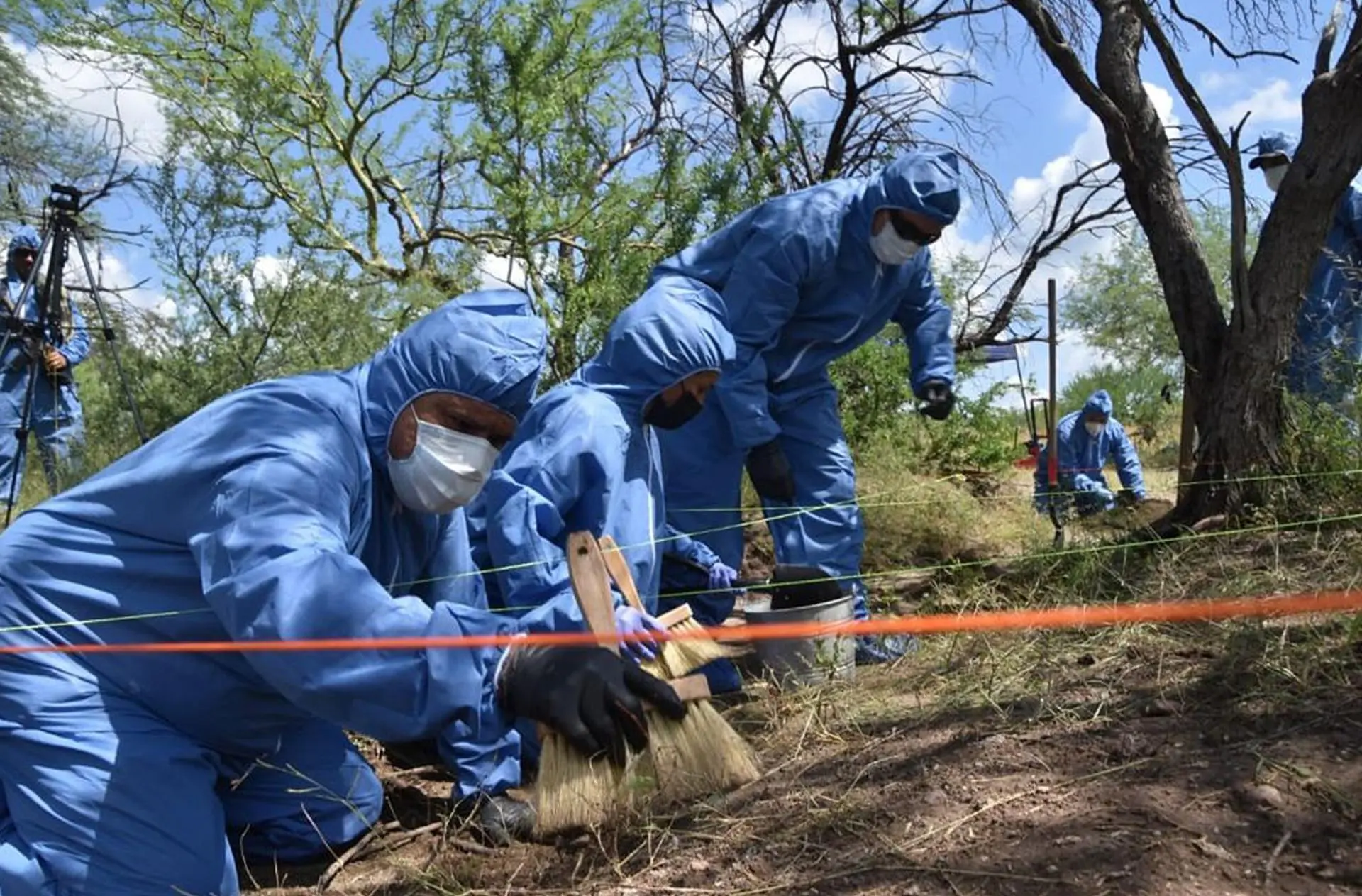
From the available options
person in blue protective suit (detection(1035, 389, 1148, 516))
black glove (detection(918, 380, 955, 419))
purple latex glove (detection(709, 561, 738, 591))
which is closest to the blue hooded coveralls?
purple latex glove (detection(709, 561, 738, 591))

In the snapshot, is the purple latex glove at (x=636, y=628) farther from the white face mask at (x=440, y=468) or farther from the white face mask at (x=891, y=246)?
the white face mask at (x=891, y=246)

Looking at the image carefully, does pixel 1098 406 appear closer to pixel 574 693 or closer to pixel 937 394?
pixel 937 394

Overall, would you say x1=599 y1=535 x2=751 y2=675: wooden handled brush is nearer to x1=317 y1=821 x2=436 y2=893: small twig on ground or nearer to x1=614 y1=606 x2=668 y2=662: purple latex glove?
x1=614 y1=606 x2=668 y2=662: purple latex glove

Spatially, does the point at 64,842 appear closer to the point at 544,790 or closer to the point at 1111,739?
the point at 544,790

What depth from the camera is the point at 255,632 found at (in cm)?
176

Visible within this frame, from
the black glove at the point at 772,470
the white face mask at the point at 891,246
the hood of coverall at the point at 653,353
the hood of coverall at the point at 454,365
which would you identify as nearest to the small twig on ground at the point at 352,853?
the hood of coverall at the point at 454,365

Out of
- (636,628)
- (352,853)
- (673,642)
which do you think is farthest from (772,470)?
(352,853)

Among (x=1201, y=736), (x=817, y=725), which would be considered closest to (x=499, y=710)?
(x=817, y=725)

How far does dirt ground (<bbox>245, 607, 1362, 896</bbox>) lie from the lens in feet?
5.25

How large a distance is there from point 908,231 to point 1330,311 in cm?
→ 178

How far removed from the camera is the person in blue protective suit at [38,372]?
6.51m

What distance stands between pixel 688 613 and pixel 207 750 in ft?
3.33

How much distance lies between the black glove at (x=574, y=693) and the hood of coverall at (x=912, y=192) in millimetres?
2707

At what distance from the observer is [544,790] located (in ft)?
6.64
